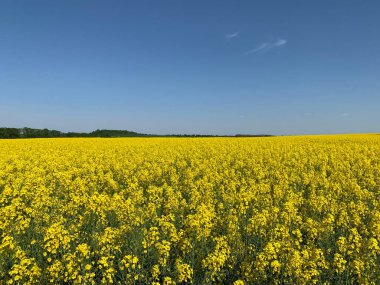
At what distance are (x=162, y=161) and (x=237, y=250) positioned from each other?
11.1 metres

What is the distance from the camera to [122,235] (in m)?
6.27

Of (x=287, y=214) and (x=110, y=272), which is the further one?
(x=287, y=214)

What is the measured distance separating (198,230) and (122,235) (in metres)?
1.66

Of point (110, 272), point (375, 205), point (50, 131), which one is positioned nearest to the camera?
point (110, 272)

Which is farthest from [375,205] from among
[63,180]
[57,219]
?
[63,180]

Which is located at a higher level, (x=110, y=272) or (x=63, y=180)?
(x=63, y=180)

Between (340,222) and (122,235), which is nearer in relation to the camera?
(122,235)

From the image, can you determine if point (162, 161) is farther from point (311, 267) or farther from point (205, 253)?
point (311, 267)

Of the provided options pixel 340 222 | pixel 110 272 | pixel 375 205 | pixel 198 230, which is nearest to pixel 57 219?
pixel 110 272

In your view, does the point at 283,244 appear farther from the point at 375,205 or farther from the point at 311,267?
the point at 375,205

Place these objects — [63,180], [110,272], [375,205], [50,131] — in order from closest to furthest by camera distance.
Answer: [110,272] → [375,205] → [63,180] → [50,131]

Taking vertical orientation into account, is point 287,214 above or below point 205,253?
above

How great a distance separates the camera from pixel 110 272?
5.13m

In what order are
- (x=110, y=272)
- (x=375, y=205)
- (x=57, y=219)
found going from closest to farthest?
(x=110, y=272) < (x=57, y=219) < (x=375, y=205)
